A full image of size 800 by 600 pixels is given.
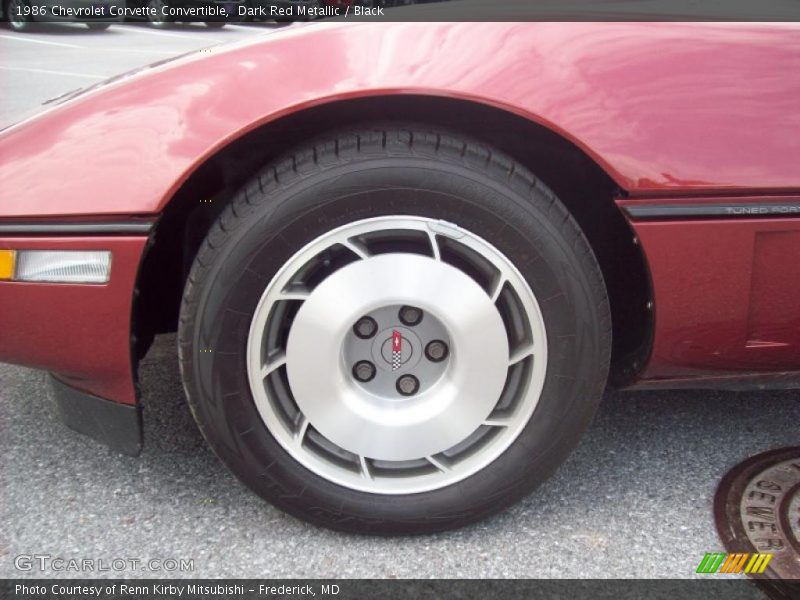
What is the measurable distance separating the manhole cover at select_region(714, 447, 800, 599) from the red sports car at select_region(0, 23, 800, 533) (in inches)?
14.0

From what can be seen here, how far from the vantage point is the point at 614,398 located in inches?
99.0

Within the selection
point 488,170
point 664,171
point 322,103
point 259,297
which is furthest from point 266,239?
point 664,171

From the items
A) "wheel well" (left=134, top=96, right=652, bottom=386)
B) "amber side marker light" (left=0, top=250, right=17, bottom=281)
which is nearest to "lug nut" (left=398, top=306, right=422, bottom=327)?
"wheel well" (left=134, top=96, right=652, bottom=386)

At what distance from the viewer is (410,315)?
1.81 metres

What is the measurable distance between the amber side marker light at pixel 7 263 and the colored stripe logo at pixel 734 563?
154 cm

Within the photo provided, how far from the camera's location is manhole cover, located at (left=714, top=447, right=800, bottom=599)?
1763mm

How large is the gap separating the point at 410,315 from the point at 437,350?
98 millimetres

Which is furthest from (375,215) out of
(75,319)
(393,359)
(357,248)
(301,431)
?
(75,319)

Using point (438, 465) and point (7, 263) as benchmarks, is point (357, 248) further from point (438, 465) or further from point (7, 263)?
point (7, 263)

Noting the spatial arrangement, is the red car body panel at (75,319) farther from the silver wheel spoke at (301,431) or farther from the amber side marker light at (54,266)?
the silver wheel spoke at (301,431)

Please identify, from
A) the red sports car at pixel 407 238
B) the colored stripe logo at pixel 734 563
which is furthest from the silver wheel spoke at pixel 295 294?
the colored stripe logo at pixel 734 563

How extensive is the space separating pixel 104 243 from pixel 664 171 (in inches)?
43.9

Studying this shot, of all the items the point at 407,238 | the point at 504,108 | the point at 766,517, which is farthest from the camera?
the point at 766,517

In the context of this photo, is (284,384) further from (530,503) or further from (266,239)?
(530,503)
